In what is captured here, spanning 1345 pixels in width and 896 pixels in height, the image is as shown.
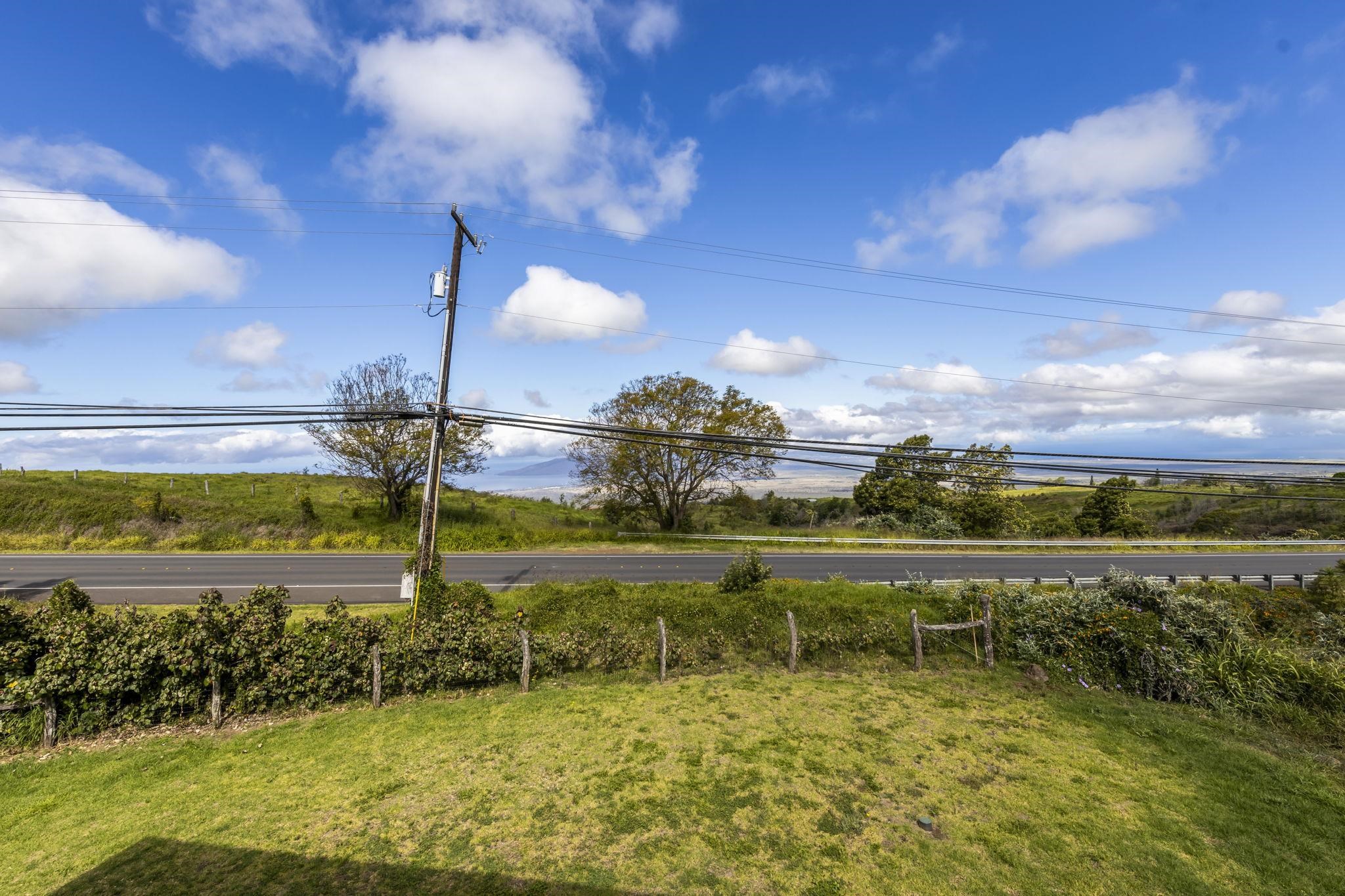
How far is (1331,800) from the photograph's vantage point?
7.72m

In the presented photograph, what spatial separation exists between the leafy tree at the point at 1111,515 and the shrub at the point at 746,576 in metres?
33.5

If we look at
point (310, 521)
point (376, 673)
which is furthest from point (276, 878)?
point (310, 521)

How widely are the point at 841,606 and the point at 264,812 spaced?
13.8m

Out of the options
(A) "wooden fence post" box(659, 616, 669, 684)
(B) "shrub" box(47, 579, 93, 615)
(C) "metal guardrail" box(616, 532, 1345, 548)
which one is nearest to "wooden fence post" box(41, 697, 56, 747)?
(B) "shrub" box(47, 579, 93, 615)

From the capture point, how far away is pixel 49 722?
9.53 meters

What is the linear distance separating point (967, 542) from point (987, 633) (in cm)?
2032

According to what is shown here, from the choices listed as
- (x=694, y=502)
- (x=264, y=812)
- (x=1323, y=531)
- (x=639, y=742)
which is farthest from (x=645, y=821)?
(x=1323, y=531)

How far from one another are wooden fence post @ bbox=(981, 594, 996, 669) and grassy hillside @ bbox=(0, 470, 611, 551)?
22709 mm

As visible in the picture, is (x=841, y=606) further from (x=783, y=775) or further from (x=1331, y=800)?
(x=1331, y=800)

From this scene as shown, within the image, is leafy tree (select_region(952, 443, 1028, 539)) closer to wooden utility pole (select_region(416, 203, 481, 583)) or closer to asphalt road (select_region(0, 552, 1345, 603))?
asphalt road (select_region(0, 552, 1345, 603))

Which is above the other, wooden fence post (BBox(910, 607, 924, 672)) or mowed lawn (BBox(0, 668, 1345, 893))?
wooden fence post (BBox(910, 607, 924, 672))

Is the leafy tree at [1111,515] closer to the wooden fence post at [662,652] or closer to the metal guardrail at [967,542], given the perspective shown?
the metal guardrail at [967,542]

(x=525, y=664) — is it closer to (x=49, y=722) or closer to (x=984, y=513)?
(x=49, y=722)

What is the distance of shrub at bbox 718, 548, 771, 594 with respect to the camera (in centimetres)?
1806
